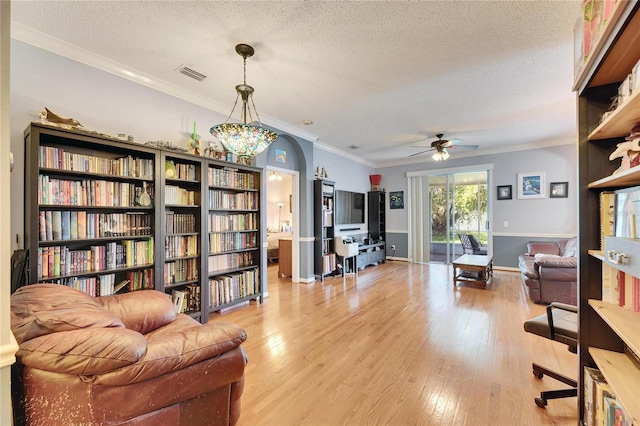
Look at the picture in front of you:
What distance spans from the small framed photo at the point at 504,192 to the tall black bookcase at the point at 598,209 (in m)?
5.32

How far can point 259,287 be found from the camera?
3898 millimetres

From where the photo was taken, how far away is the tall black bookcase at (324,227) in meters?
5.26

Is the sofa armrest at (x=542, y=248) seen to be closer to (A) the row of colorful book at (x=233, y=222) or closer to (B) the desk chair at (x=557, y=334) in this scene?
(B) the desk chair at (x=557, y=334)

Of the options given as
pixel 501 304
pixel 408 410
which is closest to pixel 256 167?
pixel 408 410

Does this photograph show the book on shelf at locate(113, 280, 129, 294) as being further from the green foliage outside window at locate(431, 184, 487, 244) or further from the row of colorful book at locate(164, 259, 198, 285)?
the green foliage outside window at locate(431, 184, 487, 244)

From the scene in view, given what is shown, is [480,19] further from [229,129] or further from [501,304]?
[501,304]

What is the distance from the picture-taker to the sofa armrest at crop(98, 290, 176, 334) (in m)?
1.88

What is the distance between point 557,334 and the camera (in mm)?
1831

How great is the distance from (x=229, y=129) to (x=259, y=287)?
8.05ft

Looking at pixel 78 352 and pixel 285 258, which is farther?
pixel 285 258

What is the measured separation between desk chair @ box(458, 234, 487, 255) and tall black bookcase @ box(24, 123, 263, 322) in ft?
16.7

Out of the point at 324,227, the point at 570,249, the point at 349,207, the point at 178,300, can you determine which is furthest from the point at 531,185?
the point at 178,300

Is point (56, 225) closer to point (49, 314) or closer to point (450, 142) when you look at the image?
point (49, 314)

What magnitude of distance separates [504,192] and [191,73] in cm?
645
